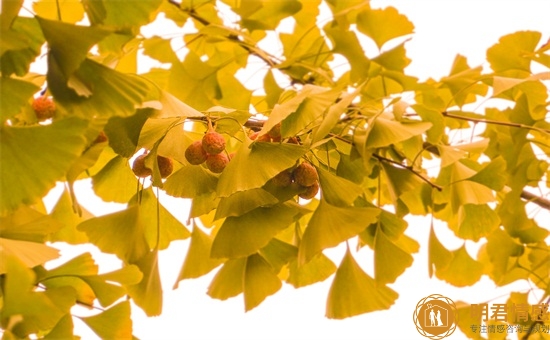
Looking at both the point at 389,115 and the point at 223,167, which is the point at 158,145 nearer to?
the point at 223,167

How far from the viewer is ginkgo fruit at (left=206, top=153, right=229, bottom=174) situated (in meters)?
0.44

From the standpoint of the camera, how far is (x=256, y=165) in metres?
0.41

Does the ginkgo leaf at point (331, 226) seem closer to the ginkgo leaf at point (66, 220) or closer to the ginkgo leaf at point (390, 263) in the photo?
the ginkgo leaf at point (390, 263)

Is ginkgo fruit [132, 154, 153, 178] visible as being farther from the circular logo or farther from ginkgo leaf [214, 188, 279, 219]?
the circular logo

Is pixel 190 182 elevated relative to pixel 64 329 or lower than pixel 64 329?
elevated

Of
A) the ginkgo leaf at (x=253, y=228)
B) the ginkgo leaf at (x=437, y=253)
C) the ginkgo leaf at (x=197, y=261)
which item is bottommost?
the ginkgo leaf at (x=197, y=261)

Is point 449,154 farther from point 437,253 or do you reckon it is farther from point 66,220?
point 66,220

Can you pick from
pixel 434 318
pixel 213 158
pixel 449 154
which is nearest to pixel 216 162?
pixel 213 158

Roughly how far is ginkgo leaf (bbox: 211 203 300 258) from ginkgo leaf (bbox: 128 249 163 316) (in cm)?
7

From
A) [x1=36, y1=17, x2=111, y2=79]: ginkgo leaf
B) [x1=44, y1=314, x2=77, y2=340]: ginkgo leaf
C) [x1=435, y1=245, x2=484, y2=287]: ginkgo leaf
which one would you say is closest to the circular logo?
[x1=435, y1=245, x2=484, y2=287]: ginkgo leaf

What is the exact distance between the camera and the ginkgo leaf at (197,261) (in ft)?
1.83

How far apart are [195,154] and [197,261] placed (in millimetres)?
165

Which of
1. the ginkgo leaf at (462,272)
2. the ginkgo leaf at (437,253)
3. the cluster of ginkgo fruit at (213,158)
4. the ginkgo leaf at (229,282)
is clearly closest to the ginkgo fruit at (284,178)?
the cluster of ginkgo fruit at (213,158)

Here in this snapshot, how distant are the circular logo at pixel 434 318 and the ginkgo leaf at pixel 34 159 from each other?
0.46 metres
